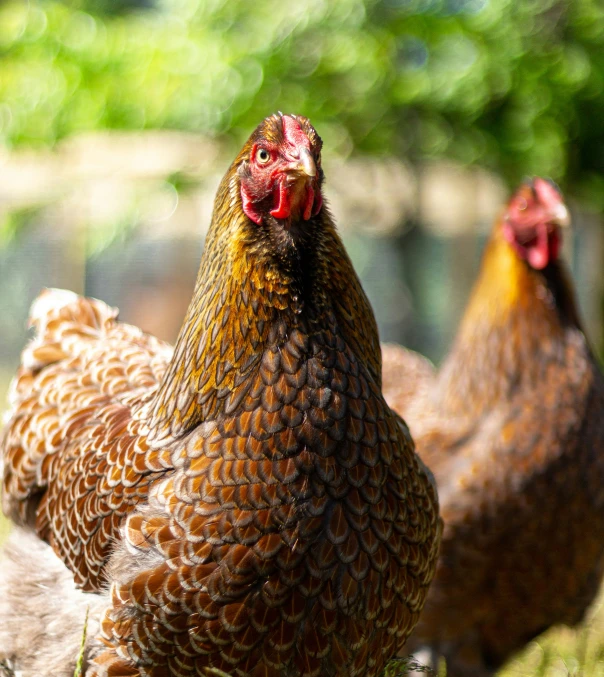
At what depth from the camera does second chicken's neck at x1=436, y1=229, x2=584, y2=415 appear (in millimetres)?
3605

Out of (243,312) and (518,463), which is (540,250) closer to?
(518,463)

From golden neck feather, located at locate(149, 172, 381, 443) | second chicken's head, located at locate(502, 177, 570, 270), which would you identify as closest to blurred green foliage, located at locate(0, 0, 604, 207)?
second chicken's head, located at locate(502, 177, 570, 270)

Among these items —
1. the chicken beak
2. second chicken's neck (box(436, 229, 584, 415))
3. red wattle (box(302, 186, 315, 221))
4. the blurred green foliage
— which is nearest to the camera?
the chicken beak

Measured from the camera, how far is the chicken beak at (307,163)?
204cm

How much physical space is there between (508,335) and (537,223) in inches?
18.6

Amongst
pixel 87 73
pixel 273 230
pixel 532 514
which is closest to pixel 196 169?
pixel 87 73

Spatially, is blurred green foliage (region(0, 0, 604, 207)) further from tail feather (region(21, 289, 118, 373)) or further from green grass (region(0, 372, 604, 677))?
green grass (region(0, 372, 604, 677))

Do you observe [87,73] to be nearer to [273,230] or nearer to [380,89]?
[380,89]

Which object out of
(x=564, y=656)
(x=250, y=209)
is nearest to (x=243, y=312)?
(x=250, y=209)

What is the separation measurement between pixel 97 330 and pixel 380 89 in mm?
3606

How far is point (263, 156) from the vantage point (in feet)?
7.18

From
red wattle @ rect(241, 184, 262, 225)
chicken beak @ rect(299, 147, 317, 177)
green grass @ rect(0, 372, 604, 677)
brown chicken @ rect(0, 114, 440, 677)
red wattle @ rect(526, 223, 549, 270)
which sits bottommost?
green grass @ rect(0, 372, 604, 677)

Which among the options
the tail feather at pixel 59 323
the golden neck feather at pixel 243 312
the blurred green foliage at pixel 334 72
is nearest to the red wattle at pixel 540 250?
the golden neck feather at pixel 243 312

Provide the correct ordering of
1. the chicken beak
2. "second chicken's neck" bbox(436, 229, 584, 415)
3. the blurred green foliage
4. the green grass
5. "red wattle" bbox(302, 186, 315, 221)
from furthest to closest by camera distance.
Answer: the blurred green foliage, "second chicken's neck" bbox(436, 229, 584, 415), the green grass, "red wattle" bbox(302, 186, 315, 221), the chicken beak
